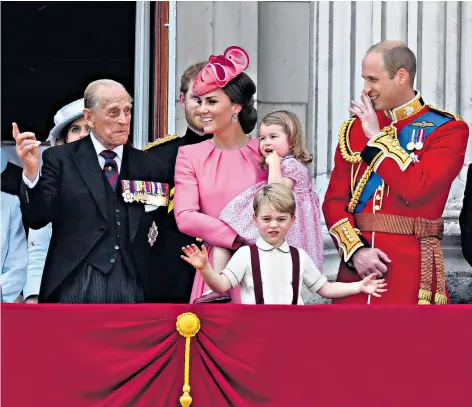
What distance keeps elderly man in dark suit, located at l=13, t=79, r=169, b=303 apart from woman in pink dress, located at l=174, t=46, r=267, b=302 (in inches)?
6.3

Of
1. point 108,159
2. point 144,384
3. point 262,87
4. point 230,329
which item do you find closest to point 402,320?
point 230,329

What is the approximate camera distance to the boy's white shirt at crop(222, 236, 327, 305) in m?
6.27

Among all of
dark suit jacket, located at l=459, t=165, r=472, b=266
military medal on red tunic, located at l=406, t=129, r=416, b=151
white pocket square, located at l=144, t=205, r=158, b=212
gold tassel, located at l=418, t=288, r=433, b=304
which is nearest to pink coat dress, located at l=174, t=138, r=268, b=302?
white pocket square, located at l=144, t=205, r=158, b=212

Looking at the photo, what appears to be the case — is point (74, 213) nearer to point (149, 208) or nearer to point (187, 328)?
point (149, 208)

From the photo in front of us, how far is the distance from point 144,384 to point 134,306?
0.33m

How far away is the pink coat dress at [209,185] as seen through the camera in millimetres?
6488

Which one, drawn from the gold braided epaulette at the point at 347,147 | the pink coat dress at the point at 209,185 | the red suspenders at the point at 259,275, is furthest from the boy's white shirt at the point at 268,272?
the gold braided epaulette at the point at 347,147

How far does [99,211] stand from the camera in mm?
6496

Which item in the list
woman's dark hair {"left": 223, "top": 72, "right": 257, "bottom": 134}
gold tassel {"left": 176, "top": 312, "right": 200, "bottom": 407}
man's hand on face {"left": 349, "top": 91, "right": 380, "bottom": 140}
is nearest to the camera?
gold tassel {"left": 176, "top": 312, "right": 200, "bottom": 407}

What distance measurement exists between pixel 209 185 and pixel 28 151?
0.87 meters

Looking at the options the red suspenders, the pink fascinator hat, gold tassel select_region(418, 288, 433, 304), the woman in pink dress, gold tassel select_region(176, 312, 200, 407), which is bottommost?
gold tassel select_region(176, 312, 200, 407)

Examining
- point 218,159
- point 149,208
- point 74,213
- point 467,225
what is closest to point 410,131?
point 467,225

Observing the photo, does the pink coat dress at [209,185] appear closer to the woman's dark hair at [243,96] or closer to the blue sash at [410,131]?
the woman's dark hair at [243,96]

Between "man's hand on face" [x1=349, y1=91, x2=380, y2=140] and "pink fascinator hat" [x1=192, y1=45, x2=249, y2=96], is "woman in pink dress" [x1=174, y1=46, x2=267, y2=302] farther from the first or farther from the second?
"man's hand on face" [x1=349, y1=91, x2=380, y2=140]
